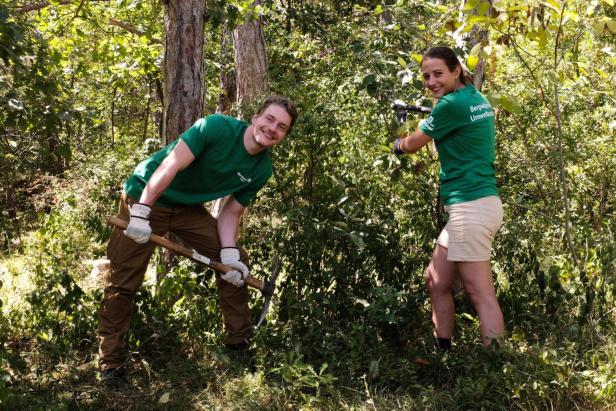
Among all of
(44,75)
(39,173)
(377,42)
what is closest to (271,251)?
(377,42)

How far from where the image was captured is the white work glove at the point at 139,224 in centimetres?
374

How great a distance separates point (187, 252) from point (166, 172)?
1.82 ft

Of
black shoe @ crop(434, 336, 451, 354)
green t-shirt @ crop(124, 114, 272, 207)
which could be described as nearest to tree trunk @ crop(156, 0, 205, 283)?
green t-shirt @ crop(124, 114, 272, 207)

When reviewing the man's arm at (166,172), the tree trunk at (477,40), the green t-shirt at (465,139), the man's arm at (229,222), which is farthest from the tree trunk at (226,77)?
the green t-shirt at (465,139)

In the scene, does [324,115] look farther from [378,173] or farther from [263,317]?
[263,317]

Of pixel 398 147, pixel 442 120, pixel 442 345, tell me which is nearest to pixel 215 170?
pixel 398 147

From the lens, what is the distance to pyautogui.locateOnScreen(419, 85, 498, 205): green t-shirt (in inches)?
143

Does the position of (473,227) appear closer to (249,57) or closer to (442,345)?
(442,345)

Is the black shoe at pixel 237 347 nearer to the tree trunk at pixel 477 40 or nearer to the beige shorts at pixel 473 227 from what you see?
the beige shorts at pixel 473 227

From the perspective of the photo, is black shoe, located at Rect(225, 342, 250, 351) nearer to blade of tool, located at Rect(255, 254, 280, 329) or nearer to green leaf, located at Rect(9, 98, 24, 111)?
blade of tool, located at Rect(255, 254, 280, 329)

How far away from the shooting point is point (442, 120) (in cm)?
365

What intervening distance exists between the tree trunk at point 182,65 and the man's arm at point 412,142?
1.71 meters

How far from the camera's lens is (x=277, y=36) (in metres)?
9.84

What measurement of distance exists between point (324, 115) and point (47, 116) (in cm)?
172
